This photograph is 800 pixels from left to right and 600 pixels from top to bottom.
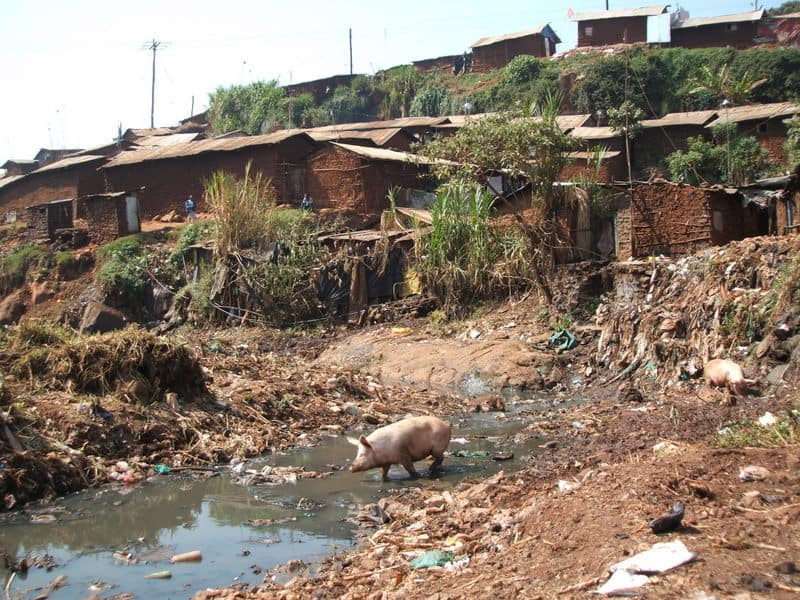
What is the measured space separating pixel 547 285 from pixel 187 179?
14927 mm

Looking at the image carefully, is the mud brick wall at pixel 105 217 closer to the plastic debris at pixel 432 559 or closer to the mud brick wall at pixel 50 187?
the mud brick wall at pixel 50 187

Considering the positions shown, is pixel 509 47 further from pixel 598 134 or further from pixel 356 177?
pixel 356 177

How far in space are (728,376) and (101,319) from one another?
1784cm

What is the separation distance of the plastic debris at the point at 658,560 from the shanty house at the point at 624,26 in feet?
148

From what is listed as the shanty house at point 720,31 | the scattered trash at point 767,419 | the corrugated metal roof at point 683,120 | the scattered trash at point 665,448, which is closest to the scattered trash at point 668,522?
the scattered trash at point 665,448

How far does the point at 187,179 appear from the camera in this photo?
1100 inches

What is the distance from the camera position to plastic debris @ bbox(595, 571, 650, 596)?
4309mm

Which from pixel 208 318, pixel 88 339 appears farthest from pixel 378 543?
pixel 208 318

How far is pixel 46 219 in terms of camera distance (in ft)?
90.7

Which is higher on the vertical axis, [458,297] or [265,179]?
[265,179]

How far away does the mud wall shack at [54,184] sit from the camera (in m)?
30.9

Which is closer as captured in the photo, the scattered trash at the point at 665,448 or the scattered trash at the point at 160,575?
the scattered trash at the point at 160,575

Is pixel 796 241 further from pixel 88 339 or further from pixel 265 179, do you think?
pixel 265 179

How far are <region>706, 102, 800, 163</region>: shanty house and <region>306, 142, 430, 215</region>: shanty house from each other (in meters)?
13.0
